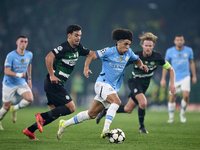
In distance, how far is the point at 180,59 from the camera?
11.3 meters

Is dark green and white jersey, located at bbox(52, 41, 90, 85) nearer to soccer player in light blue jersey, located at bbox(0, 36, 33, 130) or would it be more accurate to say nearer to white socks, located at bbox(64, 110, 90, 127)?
white socks, located at bbox(64, 110, 90, 127)

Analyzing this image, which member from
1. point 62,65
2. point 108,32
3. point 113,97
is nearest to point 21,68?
point 62,65

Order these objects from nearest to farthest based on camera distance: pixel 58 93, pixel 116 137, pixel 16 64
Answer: pixel 116 137 < pixel 58 93 < pixel 16 64

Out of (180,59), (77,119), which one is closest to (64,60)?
(77,119)

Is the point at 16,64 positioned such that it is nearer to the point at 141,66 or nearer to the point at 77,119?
the point at 77,119

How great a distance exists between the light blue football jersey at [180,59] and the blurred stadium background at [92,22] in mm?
6824

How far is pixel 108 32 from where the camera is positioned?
19.7 metres

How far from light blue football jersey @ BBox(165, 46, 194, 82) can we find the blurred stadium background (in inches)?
269

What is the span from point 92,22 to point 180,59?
31.2 ft

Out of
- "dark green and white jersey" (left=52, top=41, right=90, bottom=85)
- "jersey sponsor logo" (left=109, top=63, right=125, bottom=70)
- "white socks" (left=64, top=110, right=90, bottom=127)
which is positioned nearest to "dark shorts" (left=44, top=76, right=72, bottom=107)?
"dark green and white jersey" (left=52, top=41, right=90, bottom=85)

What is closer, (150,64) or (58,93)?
(58,93)

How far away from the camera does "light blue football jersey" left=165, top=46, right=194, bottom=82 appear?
11289 millimetres

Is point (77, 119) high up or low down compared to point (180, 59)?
down

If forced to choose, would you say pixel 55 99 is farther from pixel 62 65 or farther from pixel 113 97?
pixel 113 97
